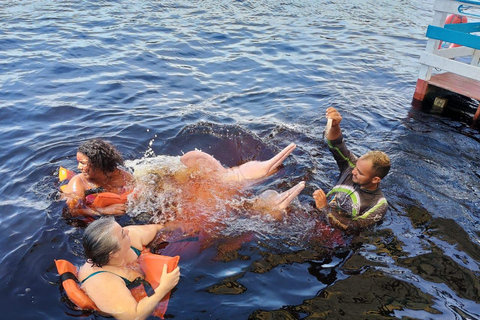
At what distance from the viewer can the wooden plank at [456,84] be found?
7.86 m

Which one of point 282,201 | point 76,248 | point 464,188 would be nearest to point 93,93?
point 76,248

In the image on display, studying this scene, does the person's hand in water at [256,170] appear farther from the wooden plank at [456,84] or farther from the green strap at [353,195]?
the wooden plank at [456,84]

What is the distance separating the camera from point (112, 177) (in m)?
5.53

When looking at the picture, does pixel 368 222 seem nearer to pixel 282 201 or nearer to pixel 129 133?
pixel 282 201

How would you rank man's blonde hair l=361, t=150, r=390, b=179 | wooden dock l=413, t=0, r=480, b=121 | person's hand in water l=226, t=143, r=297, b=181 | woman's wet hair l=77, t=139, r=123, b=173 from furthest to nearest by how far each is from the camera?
wooden dock l=413, t=0, r=480, b=121 → person's hand in water l=226, t=143, r=297, b=181 → woman's wet hair l=77, t=139, r=123, b=173 → man's blonde hair l=361, t=150, r=390, b=179

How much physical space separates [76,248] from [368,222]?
3443 millimetres

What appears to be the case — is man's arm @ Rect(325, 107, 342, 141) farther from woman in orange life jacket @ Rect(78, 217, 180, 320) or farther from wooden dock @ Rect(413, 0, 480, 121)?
wooden dock @ Rect(413, 0, 480, 121)

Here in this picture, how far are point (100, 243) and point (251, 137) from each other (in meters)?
3.87

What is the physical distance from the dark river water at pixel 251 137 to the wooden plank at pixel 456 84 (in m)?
0.56

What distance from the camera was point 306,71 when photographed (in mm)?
10711

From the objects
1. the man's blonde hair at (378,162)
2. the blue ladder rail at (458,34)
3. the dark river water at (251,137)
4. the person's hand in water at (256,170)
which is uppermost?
the blue ladder rail at (458,34)

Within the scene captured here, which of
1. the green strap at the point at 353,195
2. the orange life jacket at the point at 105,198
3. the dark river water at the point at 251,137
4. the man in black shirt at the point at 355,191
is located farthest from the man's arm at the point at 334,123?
the orange life jacket at the point at 105,198

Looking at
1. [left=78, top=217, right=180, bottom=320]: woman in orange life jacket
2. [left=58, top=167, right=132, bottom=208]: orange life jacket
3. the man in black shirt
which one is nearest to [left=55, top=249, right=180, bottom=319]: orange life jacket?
[left=78, top=217, right=180, bottom=320]: woman in orange life jacket

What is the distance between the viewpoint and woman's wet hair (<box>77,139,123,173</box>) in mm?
5164
